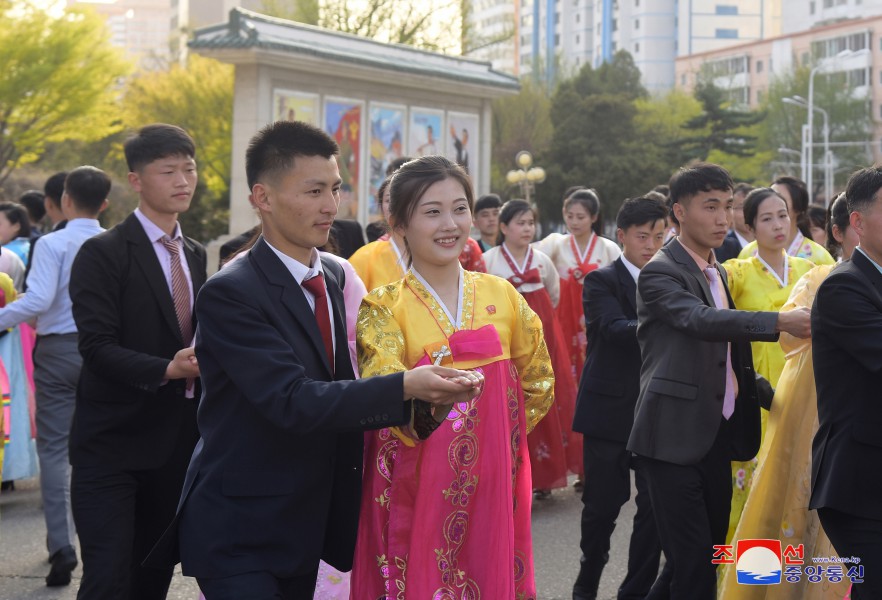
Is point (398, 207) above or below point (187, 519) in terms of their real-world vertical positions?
above

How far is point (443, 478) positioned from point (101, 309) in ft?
5.16

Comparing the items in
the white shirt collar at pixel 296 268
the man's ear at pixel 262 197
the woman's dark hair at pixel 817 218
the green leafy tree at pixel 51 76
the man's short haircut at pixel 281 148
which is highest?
the green leafy tree at pixel 51 76

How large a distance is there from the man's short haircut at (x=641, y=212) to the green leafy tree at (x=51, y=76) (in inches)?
918

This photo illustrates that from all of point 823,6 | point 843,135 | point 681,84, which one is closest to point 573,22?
point 681,84

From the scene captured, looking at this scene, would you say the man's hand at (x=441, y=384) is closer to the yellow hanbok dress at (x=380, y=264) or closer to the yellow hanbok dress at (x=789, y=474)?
the yellow hanbok dress at (x=789, y=474)

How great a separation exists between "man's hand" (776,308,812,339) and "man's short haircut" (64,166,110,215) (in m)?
3.87

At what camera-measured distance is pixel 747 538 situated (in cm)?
460

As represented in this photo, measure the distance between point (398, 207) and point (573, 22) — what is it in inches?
4075

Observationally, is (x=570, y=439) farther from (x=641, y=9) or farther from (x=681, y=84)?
(x=641, y=9)

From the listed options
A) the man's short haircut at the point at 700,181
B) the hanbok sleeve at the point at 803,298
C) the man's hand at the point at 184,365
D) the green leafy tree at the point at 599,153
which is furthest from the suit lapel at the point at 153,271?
the green leafy tree at the point at 599,153

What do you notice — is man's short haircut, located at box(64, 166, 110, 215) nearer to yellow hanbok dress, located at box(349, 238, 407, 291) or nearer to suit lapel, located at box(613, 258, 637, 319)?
yellow hanbok dress, located at box(349, 238, 407, 291)

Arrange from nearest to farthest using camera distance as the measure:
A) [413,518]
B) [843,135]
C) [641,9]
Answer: [413,518] → [843,135] → [641,9]

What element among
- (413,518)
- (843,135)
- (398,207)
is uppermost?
(843,135)

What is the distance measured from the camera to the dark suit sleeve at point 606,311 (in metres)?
5.53
